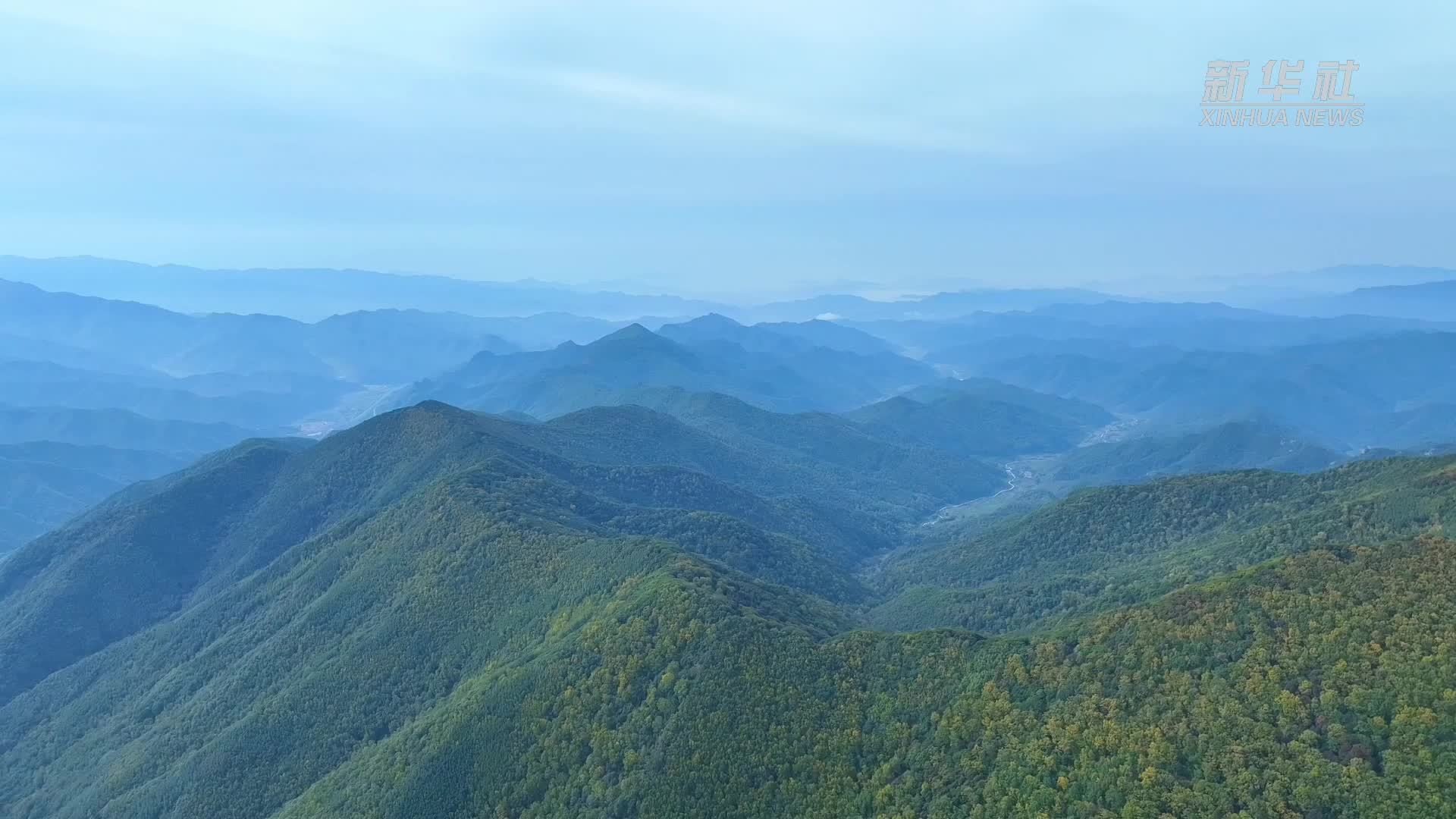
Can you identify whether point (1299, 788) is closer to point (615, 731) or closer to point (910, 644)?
point (910, 644)

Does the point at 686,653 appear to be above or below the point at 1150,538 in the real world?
below

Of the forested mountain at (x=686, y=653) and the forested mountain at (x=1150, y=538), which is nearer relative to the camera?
the forested mountain at (x=686, y=653)

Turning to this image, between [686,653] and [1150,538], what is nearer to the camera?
[686,653]

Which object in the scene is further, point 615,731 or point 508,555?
point 508,555

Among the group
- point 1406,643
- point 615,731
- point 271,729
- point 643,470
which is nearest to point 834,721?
point 615,731

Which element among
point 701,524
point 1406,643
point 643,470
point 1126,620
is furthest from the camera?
point 643,470

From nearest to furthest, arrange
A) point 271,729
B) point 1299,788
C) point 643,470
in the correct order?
1. point 1299,788
2. point 271,729
3. point 643,470

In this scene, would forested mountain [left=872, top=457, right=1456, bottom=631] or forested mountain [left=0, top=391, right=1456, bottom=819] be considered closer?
forested mountain [left=0, top=391, right=1456, bottom=819]

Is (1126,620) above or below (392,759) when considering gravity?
above
